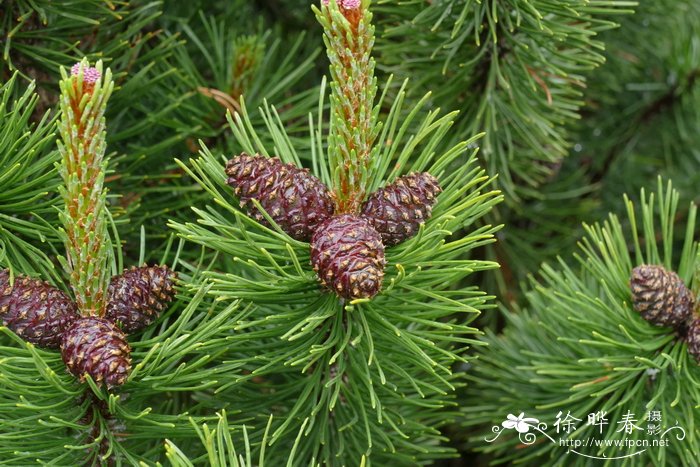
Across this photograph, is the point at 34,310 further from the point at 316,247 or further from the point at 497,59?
the point at 497,59

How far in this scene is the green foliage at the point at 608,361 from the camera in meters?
0.68

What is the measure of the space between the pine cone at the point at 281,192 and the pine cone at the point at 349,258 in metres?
0.03

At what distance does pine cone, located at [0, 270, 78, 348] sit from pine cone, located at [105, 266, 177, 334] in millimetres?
29

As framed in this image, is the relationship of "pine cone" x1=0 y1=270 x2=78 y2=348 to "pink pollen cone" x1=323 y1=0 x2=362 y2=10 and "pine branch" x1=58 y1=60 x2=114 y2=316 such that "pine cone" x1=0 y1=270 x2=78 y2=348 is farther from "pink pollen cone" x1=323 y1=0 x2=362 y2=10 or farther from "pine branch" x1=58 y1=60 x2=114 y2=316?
"pink pollen cone" x1=323 y1=0 x2=362 y2=10

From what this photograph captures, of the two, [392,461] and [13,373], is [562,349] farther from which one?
[13,373]

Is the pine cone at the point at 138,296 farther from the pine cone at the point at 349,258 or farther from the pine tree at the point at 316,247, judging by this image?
the pine cone at the point at 349,258

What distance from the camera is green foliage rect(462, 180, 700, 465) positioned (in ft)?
2.24

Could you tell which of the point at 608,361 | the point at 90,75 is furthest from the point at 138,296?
the point at 608,361

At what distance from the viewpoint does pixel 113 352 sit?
512mm

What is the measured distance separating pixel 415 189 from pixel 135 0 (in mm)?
449

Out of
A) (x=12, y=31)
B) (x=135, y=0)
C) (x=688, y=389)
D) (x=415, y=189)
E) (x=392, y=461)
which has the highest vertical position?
(x=135, y=0)

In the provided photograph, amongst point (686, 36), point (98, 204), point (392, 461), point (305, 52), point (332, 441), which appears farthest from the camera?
point (686, 36)

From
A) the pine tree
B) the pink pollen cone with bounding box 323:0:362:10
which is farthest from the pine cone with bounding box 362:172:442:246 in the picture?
the pink pollen cone with bounding box 323:0:362:10

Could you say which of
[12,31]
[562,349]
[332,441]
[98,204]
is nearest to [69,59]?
[12,31]
